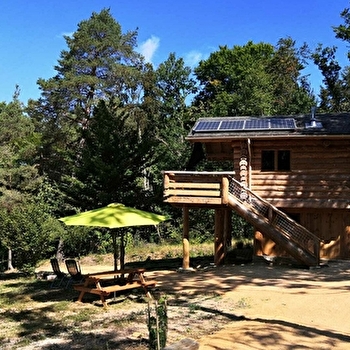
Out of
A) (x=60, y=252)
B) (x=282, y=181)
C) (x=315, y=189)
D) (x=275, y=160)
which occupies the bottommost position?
(x=60, y=252)

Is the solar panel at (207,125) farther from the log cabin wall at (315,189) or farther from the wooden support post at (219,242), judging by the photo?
the wooden support post at (219,242)

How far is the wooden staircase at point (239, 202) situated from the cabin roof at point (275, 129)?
1.60 m

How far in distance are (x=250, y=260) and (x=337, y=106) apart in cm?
2264

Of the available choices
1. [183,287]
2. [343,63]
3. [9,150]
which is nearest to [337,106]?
[343,63]

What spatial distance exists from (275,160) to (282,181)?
0.84 meters

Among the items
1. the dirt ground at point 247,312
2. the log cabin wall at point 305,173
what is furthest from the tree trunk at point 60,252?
the dirt ground at point 247,312

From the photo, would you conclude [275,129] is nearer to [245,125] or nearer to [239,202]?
[245,125]

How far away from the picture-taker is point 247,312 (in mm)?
8164

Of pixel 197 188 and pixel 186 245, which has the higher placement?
pixel 197 188

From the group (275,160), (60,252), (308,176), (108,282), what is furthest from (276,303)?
(60,252)

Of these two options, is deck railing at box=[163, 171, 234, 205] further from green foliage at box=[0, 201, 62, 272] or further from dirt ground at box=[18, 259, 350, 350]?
green foliage at box=[0, 201, 62, 272]

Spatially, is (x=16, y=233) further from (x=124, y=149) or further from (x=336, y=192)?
(x=336, y=192)

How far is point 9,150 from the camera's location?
93.2 feet

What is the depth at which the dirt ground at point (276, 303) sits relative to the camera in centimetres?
623
